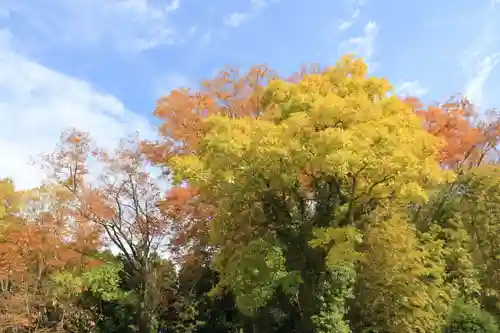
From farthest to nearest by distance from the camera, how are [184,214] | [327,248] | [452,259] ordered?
[184,214] → [452,259] → [327,248]

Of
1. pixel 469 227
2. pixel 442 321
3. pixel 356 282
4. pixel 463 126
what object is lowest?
pixel 442 321

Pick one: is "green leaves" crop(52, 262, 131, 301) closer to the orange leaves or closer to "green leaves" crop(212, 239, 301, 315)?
"green leaves" crop(212, 239, 301, 315)

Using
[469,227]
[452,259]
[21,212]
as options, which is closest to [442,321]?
[452,259]

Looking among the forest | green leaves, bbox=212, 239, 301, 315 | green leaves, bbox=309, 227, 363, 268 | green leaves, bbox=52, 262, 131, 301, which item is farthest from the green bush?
green leaves, bbox=52, 262, 131, 301

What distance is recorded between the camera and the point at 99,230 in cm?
1872

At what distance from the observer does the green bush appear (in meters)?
15.1

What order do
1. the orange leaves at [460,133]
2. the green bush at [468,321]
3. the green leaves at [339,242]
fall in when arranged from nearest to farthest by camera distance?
1. the green leaves at [339,242]
2. the green bush at [468,321]
3. the orange leaves at [460,133]

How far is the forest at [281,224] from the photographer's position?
12914 mm

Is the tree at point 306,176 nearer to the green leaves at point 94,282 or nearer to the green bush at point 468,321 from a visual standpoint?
the green bush at point 468,321

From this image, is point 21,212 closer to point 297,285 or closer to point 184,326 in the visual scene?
point 184,326

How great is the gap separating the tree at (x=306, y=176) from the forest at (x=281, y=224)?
0.04 meters

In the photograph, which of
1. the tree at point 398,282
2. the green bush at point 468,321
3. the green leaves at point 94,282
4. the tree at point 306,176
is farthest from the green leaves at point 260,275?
the green leaves at point 94,282

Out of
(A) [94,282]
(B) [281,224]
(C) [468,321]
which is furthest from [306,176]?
(A) [94,282]

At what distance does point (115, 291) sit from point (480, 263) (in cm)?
1212
